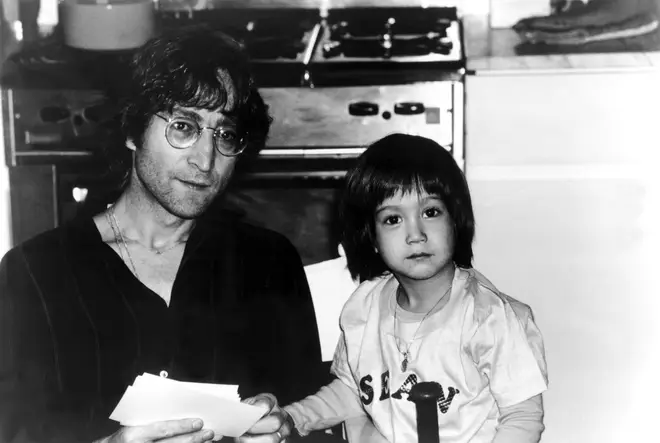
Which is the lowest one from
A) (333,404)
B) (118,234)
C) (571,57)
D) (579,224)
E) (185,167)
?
(333,404)

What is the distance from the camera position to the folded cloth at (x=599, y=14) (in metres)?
1.84

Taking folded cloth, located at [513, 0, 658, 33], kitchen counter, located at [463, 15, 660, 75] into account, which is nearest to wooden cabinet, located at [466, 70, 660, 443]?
kitchen counter, located at [463, 15, 660, 75]

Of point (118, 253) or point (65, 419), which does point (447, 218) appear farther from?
point (65, 419)

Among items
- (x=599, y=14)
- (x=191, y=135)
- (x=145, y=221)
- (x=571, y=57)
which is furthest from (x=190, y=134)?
(x=599, y=14)

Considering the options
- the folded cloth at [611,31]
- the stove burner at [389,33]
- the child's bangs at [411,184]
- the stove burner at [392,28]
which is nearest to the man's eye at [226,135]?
the child's bangs at [411,184]

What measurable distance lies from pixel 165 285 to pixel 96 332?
151mm

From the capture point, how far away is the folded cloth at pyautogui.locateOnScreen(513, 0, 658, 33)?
6.04 ft

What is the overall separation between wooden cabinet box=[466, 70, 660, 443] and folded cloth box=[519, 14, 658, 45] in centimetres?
8

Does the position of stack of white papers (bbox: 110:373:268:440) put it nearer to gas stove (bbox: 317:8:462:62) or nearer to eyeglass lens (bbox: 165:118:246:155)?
eyeglass lens (bbox: 165:118:246:155)

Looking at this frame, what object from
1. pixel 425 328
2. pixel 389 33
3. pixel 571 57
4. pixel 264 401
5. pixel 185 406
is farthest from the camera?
pixel 389 33

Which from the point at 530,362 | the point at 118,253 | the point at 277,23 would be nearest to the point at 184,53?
the point at 118,253

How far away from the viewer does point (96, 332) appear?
149 centimetres

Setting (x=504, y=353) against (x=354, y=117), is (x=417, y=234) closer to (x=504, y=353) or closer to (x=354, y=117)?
(x=504, y=353)

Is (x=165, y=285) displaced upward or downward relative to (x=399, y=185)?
downward
